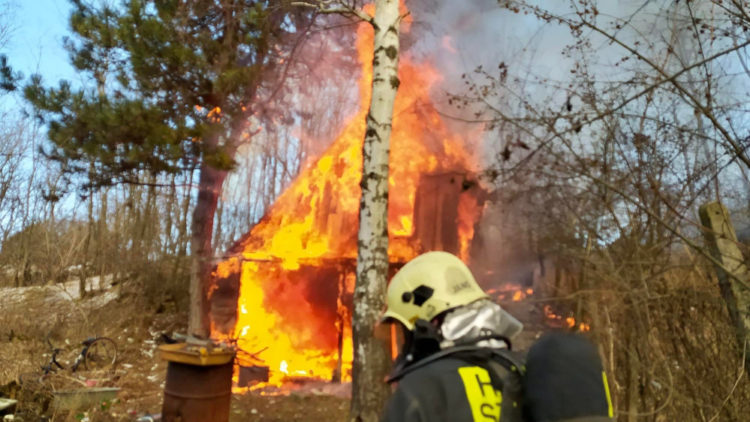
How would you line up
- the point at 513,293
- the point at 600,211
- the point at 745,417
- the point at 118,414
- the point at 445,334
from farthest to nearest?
the point at 513,293 < the point at 118,414 < the point at 600,211 < the point at 745,417 < the point at 445,334

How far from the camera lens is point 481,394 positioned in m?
1.54

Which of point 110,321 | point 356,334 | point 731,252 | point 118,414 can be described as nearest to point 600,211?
point 731,252

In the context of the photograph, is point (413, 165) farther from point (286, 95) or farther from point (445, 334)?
point (445, 334)

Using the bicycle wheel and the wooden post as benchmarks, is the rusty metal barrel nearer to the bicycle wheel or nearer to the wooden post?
the bicycle wheel

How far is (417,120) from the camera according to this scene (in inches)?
539

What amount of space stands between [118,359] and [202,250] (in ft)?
10.0

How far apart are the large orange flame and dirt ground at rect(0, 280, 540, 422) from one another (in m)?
1.47

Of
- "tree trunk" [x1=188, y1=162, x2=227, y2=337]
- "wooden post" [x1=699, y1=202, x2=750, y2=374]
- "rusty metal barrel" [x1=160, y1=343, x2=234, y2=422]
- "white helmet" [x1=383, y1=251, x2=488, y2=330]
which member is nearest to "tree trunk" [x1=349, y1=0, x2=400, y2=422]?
"rusty metal barrel" [x1=160, y1=343, x2=234, y2=422]

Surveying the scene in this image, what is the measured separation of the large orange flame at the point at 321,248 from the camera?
11.9 metres

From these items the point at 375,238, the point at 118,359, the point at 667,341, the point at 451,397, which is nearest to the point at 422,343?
the point at 451,397

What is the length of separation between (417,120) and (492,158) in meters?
3.34

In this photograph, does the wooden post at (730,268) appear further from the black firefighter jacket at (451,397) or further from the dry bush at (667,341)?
the black firefighter jacket at (451,397)

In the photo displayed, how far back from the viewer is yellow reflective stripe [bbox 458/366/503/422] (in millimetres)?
1521

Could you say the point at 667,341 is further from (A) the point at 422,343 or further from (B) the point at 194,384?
(B) the point at 194,384
